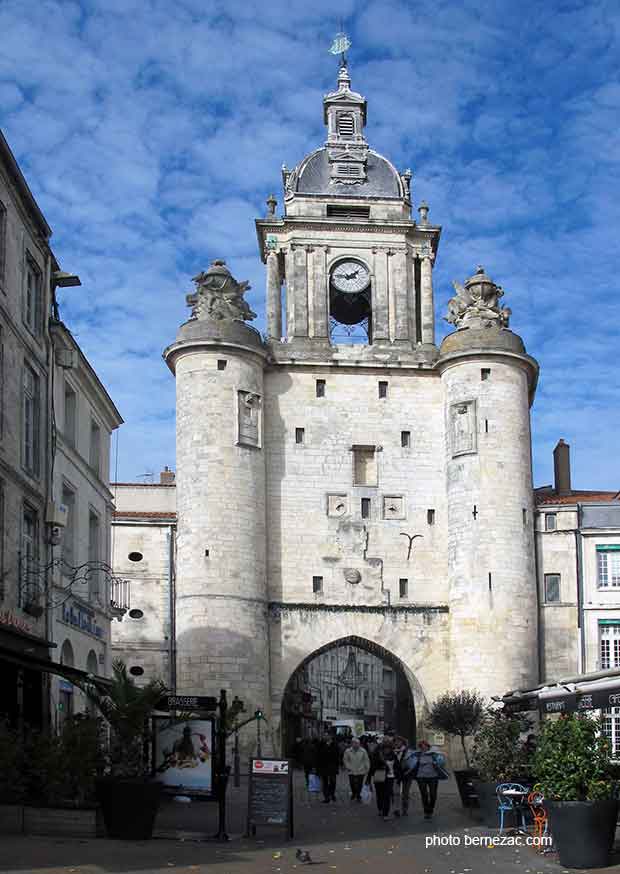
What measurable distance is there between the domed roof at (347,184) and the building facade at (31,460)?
1992 cm

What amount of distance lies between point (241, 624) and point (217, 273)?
1045 cm

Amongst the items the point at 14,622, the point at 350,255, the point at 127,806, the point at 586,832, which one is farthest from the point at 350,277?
the point at 586,832

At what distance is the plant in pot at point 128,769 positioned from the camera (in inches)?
619

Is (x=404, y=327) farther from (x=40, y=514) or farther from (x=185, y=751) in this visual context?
(x=185, y=751)

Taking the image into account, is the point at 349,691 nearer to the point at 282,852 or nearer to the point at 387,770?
the point at 387,770

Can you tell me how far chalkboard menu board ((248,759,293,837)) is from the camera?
55.9 ft

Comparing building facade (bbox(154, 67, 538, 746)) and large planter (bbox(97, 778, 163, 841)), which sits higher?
building facade (bbox(154, 67, 538, 746))

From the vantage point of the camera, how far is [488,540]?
128 ft

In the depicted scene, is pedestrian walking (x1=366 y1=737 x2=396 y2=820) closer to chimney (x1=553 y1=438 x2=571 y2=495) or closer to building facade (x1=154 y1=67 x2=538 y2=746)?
building facade (x1=154 y1=67 x2=538 y2=746)

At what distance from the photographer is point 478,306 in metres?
41.3

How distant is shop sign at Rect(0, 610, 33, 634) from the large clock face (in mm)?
23886

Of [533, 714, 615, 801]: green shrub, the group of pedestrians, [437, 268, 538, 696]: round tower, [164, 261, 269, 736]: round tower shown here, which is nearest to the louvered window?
[164, 261, 269, 736]: round tower

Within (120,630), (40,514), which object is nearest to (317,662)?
(120,630)

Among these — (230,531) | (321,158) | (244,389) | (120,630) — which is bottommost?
(120,630)
